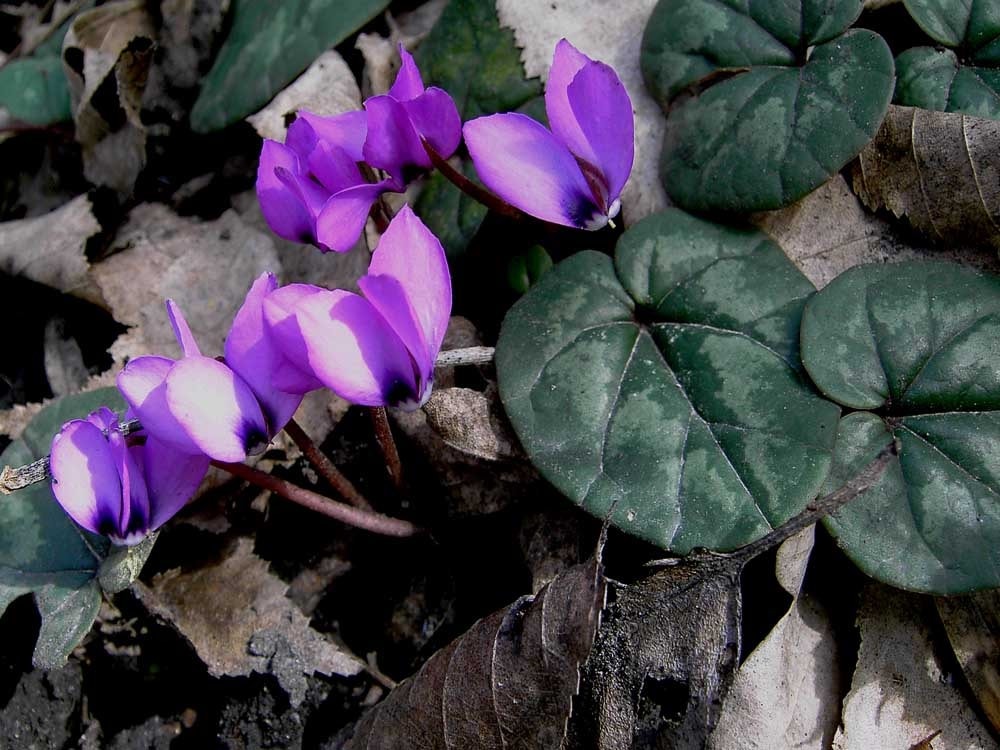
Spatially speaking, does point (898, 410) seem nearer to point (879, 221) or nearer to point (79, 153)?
point (879, 221)

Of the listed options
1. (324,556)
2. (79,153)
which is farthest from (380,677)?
(79,153)

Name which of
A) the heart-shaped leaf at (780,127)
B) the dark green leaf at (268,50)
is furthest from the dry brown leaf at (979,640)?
the dark green leaf at (268,50)

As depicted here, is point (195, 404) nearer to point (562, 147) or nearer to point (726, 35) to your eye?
point (562, 147)

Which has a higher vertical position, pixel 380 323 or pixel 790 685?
pixel 380 323

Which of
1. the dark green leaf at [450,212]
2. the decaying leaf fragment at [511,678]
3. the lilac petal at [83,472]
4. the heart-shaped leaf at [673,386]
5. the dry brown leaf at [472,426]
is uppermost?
the lilac petal at [83,472]

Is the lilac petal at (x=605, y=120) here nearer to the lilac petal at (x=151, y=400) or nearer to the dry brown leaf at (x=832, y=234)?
the dry brown leaf at (x=832, y=234)

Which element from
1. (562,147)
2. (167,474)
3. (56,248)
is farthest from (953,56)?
(56,248)
